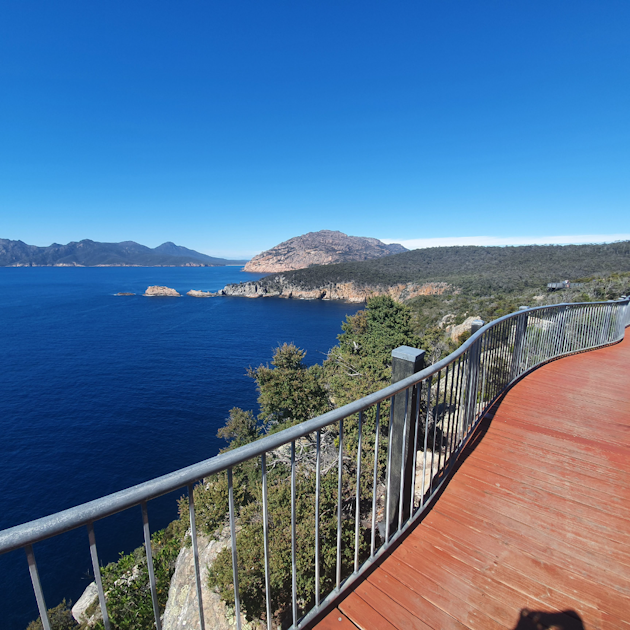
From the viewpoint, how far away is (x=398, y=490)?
2639 mm

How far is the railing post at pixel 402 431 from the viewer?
2.47 metres

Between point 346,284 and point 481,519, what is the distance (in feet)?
311

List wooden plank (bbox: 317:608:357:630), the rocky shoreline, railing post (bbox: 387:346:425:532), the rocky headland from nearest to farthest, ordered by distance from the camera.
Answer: wooden plank (bbox: 317:608:357:630) < railing post (bbox: 387:346:425:532) < the rocky shoreline < the rocky headland

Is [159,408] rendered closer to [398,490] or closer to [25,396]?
[25,396]

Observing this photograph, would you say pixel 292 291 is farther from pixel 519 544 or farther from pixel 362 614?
pixel 362 614

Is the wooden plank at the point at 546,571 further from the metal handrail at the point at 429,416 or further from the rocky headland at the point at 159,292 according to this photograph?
the rocky headland at the point at 159,292

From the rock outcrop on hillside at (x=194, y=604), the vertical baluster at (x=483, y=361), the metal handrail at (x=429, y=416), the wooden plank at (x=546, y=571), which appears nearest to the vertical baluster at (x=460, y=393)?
the metal handrail at (x=429, y=416)

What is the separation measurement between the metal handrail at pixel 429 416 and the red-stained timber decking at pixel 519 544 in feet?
0.57

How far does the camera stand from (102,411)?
26.1m

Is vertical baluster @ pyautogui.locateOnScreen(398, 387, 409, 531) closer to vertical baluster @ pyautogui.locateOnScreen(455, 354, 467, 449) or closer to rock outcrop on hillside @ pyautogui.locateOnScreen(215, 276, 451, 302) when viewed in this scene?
vertical baluster @ pyautogui.locateOnScreen(455, 354, 467, 449)

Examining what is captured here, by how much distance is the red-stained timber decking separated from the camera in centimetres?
205

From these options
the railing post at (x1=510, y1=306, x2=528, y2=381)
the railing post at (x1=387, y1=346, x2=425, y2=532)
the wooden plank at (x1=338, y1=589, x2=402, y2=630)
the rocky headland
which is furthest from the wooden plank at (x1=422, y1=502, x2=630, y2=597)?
the rocky headland

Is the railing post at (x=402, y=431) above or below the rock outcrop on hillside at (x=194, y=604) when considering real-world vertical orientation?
above

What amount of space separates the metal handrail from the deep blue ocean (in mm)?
17611
